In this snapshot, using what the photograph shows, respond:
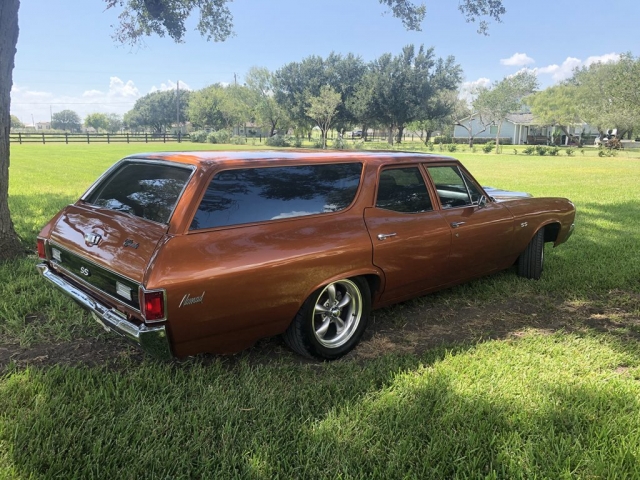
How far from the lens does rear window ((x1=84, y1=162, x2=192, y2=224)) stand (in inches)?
114

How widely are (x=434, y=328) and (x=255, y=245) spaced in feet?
6.38

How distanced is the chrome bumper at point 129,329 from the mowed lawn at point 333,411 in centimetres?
36

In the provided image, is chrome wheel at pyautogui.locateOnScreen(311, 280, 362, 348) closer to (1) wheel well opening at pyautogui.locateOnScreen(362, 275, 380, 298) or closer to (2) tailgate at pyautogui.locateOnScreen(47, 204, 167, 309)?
(1) wheel well opening at pyautogui.locateOnScreen(362, 275, 380, 298)

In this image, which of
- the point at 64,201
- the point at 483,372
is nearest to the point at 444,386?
the point at 483,372

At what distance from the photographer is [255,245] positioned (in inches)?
110

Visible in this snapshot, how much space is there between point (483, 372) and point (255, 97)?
71.7 metres

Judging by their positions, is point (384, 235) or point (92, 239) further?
point (384, 235)

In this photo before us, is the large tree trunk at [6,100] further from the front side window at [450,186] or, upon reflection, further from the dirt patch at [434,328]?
the front side window at [450,186]

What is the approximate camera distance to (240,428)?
2.51 meters

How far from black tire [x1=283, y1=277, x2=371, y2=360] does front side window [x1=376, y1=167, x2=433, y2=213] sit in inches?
27.5

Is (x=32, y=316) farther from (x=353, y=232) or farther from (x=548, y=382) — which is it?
(x=548, y=382)

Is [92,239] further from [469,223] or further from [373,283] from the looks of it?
[469,223]

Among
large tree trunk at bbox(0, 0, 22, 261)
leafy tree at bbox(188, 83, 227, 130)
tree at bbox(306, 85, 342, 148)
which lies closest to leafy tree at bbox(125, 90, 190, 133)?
leafy tree at bbox(188, 83, 227, 130)

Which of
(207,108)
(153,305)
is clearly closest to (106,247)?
(153,305)
